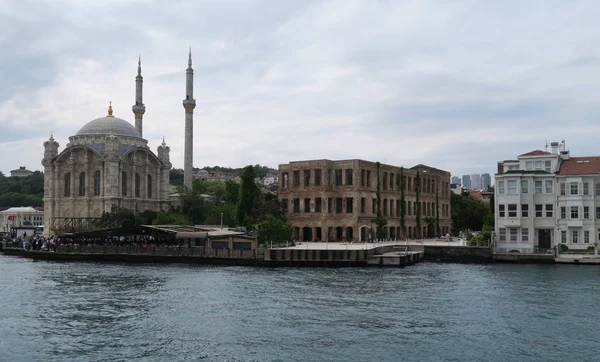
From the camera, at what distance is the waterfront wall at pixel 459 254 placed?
5872 centimetres

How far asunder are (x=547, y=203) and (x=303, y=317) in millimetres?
37286

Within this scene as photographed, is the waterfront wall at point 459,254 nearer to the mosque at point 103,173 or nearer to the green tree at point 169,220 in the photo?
the green tree at point 169,220

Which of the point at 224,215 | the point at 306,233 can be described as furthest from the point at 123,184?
the point at 306,233

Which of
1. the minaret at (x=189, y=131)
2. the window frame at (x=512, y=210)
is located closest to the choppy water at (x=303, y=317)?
the window frame at (x=512, y=210)

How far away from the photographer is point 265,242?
6003cm

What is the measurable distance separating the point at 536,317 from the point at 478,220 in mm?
74205

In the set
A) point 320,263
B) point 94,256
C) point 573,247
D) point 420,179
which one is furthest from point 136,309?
point 420,179

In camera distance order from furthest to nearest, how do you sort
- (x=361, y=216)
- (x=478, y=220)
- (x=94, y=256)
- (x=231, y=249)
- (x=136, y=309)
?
(x=478, y=220) → (x=361, y=216) → (x=94, y=256) → (x=231, y=249) → (x=136, y=309)

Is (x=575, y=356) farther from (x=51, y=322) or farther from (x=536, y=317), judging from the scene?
(x=51, y=322)

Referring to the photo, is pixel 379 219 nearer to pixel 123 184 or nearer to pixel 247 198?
pixel 247 198

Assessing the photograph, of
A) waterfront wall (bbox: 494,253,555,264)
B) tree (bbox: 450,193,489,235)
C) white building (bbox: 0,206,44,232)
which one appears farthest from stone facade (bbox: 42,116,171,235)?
white building (bbox: 0,206,44,232)

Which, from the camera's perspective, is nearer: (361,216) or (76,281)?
(76,281)

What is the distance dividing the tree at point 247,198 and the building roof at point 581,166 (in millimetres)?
32913

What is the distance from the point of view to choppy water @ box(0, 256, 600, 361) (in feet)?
77.0
